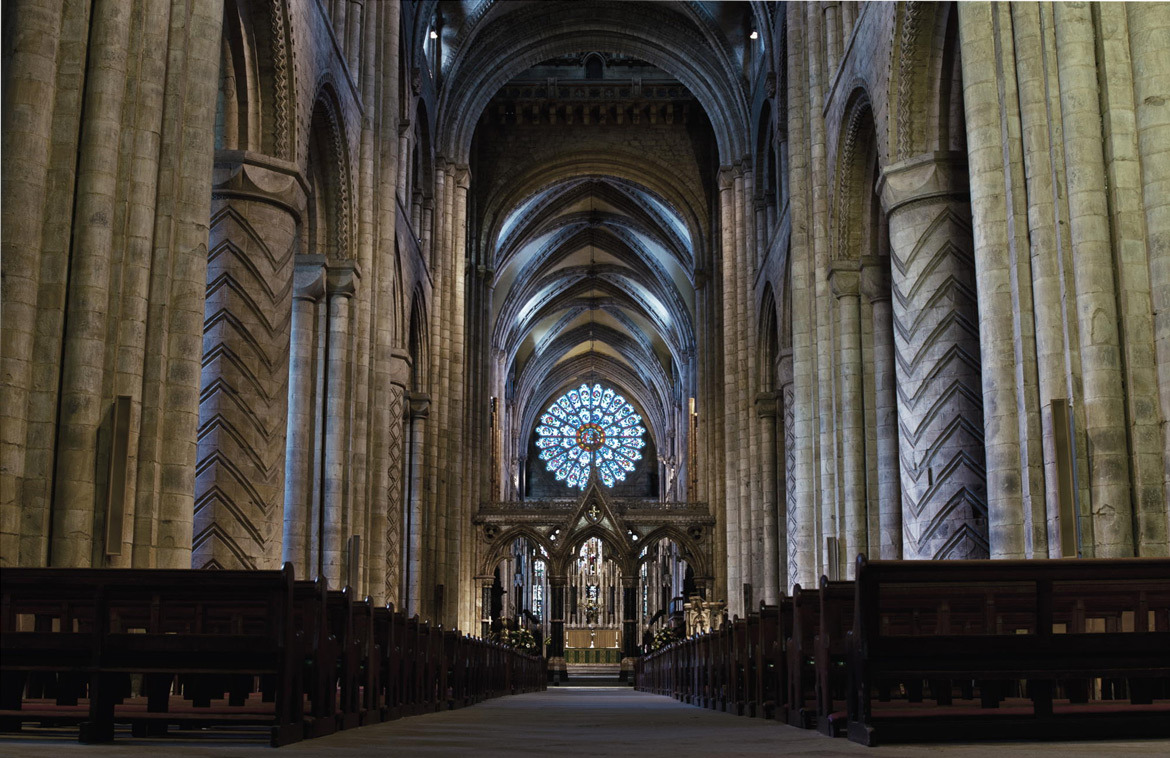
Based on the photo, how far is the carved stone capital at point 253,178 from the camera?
42.8 ft

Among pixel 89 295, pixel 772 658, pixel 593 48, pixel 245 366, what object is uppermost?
pixel 593 48

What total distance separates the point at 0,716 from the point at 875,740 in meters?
4.46

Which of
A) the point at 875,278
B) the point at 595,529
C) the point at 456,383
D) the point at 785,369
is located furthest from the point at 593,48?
the point at 875,278

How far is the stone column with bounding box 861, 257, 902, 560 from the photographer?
1556cm

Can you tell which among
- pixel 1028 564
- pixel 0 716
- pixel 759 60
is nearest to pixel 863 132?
pixel 759 60

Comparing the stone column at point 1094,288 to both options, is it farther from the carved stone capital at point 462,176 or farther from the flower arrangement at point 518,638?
the flower arrangement at point 518,638

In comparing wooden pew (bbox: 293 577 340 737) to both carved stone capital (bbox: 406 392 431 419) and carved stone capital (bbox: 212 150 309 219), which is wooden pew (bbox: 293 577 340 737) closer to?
carved stone capital (bbox: 212 150 309 219)

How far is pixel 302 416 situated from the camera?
53.4 ft

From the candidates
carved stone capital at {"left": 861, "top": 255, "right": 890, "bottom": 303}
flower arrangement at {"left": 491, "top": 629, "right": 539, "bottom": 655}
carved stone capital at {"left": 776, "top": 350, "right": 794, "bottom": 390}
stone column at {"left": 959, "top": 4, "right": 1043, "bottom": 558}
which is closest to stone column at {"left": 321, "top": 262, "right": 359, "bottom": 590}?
carved stone capital at {"left": 861, "top": 255, "right": 890, "bottom": 303}

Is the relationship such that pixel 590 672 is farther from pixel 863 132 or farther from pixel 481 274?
pixel 863 132

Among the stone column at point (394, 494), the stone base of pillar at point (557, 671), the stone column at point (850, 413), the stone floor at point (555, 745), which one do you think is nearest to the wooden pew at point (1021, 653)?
the stone floor at point (555, 745)

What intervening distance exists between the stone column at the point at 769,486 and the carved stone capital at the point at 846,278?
8.74 metres

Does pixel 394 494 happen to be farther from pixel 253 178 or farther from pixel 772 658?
pixel 772 658

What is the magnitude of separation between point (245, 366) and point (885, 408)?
8.31m
